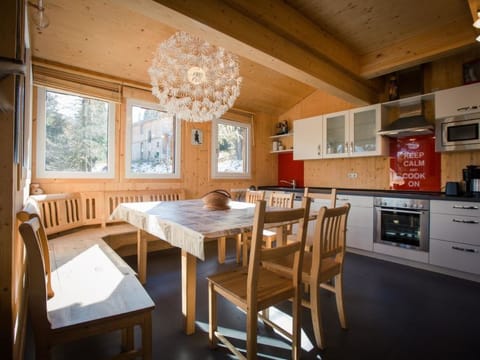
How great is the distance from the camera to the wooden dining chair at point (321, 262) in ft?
5.18

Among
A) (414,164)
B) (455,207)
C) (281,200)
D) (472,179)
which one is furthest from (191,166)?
(472,179)

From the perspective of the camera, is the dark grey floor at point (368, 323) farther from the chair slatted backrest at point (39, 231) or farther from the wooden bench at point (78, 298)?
the chair slatted backrest at point (39, 231)

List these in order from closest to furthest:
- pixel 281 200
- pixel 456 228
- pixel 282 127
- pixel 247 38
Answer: pixel 247 38 < pixel 456 228 < pixel 281 200 < pixel 282 127

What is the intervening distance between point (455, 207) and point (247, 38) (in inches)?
108

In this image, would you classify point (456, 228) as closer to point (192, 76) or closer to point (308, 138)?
point (308, 138)

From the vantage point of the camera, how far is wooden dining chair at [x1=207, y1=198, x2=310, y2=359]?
4.14 feet

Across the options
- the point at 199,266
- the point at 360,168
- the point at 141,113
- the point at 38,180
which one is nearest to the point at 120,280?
the point at 199,266

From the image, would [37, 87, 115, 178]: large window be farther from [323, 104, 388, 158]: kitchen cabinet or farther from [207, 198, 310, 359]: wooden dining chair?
[323, 104, 388, 158]: kitchen cabinet

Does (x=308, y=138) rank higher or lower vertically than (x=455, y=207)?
higher

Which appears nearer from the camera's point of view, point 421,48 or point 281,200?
point 421,48

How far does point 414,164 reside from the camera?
3.58 meters

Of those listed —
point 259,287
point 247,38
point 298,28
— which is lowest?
point 259,287

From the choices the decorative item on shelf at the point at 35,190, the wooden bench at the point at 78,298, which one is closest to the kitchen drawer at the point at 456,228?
the wooden bench at the point at 78,298

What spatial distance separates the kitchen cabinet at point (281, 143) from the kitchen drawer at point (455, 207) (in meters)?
2.61
